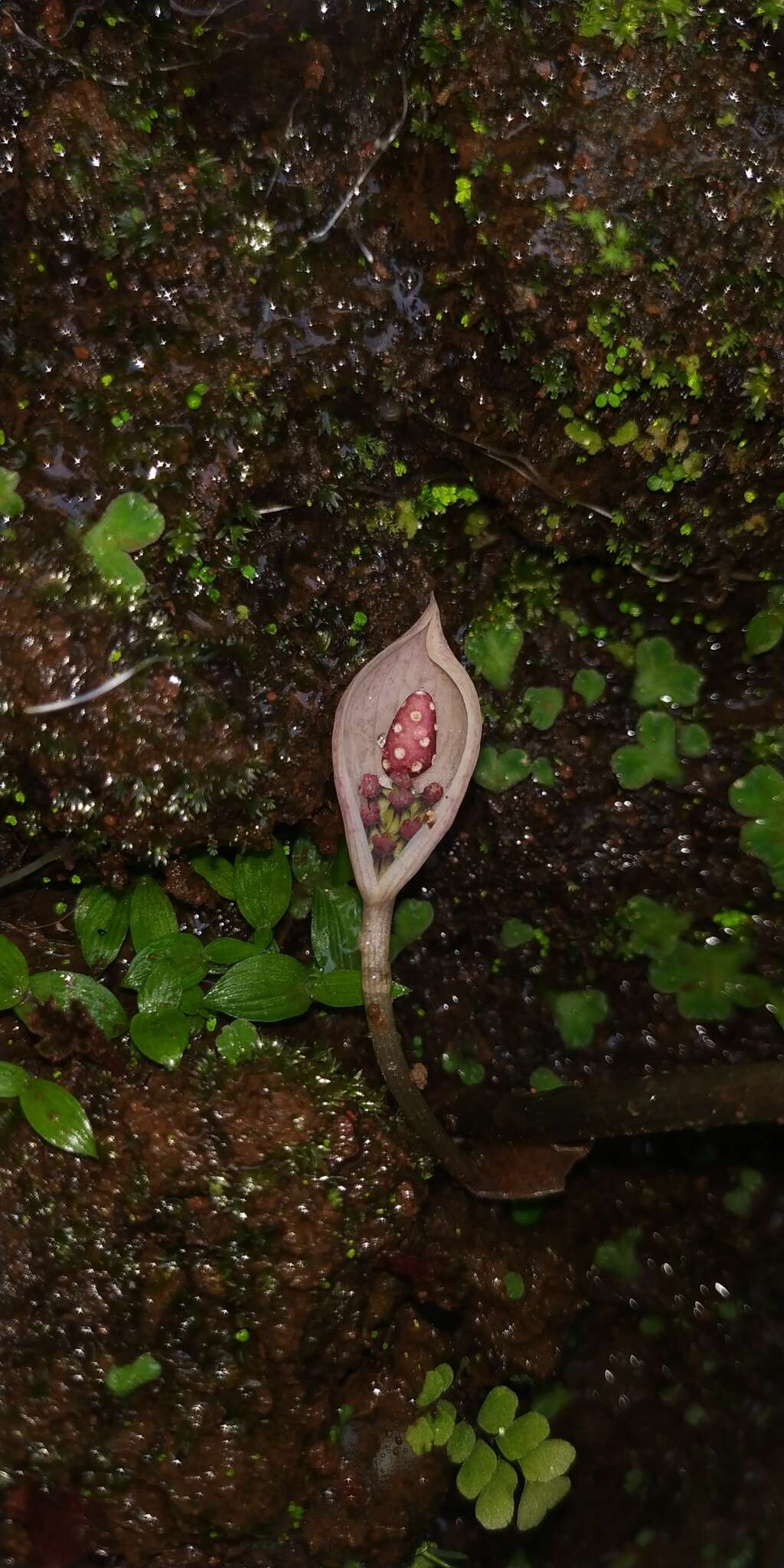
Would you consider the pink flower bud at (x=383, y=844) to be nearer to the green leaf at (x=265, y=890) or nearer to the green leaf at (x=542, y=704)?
the green leaf at (x=265, y=890)

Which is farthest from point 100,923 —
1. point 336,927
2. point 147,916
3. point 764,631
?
point 764,631

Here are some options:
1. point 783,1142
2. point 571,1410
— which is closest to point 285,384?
point 783,1142

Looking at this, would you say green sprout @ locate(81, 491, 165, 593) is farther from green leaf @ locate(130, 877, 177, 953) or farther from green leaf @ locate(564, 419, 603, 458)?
green leaf @ locate(564, 419, 603, 458)

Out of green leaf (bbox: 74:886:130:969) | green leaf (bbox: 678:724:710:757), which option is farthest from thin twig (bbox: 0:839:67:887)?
green leaf (bbox: 678:724:710:757)

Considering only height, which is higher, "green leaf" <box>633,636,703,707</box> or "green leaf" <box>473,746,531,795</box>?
"green leaf" <box>633,636,703,707</box>

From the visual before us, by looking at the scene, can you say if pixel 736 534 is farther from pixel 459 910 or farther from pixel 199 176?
pixel 199 176

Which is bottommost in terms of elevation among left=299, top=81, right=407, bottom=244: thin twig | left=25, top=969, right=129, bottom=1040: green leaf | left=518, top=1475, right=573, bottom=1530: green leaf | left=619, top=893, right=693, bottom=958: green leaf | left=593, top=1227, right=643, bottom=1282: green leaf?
left=518, top=1475, right=573, bottom=1530: green leaf
